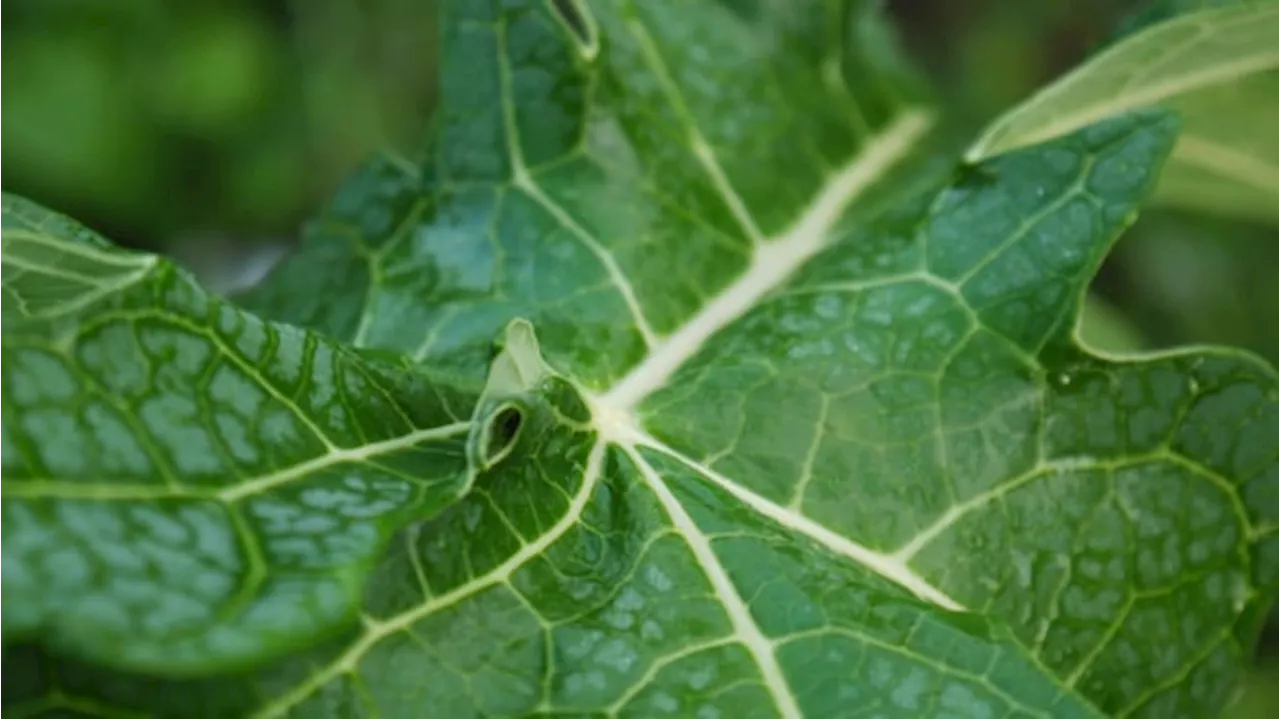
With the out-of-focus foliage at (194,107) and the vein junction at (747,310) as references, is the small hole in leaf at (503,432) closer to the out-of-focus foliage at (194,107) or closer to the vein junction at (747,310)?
the vein junction at (747,310)

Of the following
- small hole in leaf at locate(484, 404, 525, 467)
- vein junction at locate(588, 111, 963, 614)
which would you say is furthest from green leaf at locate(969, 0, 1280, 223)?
small hole in leaf at locate(484, 404, 525, 467)

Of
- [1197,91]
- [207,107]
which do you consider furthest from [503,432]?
[207,107]

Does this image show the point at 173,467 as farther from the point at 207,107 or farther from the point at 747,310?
the point at 207,107

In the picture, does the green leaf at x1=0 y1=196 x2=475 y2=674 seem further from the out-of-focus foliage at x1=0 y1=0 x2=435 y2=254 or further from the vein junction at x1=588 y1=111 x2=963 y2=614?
the out-of-focus foliage at x1=0 y1=0 x2=435 y2=254

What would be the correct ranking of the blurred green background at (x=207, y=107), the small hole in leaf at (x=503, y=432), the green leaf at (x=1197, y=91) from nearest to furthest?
the small hole in leaf at (x=503, y=432), the green leaf at (x=1197, y=91), the blurred green background at (x=207, y=107)

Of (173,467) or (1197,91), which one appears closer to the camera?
(173,467)

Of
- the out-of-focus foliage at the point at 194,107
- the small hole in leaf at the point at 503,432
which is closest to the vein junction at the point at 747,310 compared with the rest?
the small hole in leaf at the point at 503,432
